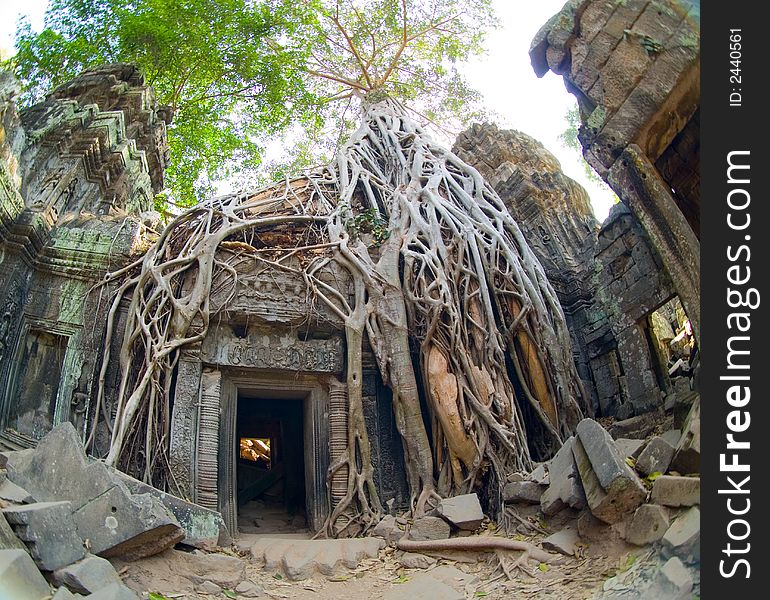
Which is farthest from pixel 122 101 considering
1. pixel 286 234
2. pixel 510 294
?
pixel 510 294

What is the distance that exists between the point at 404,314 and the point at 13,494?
142 inches

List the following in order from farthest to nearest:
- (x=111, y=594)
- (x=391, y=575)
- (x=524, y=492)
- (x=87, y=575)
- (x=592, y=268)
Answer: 1. (x=592, y=268)
2. (x=524, y=492)
3. (x=391, y=575)
4. (x=87, y=575)
5. (x=111, y=594)

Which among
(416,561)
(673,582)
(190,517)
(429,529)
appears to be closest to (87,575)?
(190,517)

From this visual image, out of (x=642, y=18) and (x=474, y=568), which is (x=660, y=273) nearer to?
(x=642, y=18)

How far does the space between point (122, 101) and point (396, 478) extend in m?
6.28

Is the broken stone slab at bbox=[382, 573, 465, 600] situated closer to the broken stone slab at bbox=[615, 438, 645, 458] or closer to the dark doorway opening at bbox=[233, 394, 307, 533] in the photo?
the broken stone slab at bbox=[615, 438, 645, 458]

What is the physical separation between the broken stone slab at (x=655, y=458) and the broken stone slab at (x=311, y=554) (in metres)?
1.64

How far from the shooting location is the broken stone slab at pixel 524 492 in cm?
421

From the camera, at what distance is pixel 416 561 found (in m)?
4.02

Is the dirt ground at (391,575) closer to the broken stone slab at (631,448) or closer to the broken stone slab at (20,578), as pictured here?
the broken stone slab at (631,448)

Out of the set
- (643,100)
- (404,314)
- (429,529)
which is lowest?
(429,529)

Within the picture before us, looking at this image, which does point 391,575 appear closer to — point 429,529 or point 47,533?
point 429,529

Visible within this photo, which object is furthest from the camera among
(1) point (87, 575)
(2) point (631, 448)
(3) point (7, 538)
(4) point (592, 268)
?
(4) point (592, 268)

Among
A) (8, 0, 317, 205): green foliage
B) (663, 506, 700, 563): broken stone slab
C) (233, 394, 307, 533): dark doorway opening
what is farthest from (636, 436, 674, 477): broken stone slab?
(8, 0, 317, 205): green foliage
